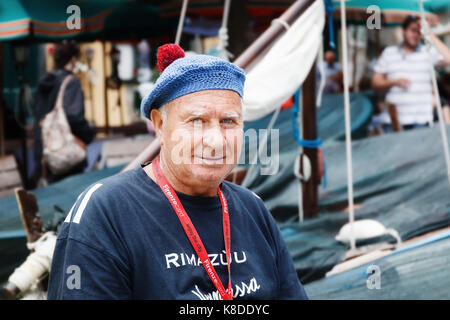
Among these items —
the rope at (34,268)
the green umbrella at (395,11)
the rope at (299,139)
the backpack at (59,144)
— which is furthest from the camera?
the green umbrella at (395,11)

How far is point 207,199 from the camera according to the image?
169 centimetres

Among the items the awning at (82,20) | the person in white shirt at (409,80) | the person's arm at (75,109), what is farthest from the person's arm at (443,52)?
the person's arm at (75,109)

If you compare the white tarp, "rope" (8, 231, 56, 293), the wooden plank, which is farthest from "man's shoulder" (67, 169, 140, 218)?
the wooden plank

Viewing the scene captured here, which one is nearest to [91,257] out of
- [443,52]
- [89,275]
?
[89,275]

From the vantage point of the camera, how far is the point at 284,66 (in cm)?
346

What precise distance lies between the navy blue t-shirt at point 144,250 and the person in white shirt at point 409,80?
11.4ft

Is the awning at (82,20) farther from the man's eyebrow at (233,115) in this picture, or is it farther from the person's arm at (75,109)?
the man's eyebrow at (233,115)

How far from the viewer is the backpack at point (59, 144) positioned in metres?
4.44

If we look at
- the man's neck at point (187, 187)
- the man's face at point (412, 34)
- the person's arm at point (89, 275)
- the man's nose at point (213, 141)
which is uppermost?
the man's face at point (412, 34)

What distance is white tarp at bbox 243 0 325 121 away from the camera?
11.0 feet

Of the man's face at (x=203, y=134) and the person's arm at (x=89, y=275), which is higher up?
the man's face at (x=203, y=134)

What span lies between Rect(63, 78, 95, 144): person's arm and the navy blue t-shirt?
298 centimetres

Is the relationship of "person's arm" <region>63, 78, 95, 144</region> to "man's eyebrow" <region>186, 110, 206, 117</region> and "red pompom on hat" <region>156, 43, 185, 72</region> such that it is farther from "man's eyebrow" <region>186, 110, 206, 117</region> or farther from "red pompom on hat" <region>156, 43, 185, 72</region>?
"man's eyebrow" <region>186, 110, 206, 117</region>
